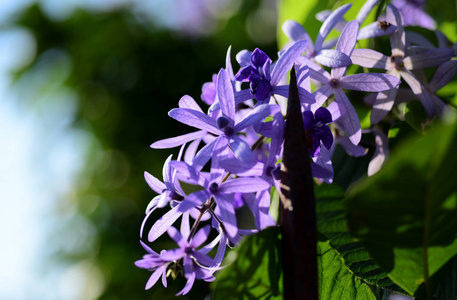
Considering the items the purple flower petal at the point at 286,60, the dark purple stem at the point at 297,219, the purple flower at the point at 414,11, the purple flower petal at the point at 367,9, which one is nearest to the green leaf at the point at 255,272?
the dark purple stem at the point at 297,219

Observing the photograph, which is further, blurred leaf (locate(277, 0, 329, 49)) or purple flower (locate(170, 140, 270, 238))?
blurred leaf (locate(277, 0, 329, 49))

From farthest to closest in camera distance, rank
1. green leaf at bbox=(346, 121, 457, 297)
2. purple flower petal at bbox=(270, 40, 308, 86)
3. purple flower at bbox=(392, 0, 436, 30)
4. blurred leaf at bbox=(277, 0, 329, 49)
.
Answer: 1. purple flower at bbox=(392, 0, 436, 30)
2. blurred leaf at bbox=(277, 0, 329, 49)
3. purple flower petal at bbox=(270, 40, 308, 86)
4. green leaf at bbox=(346, 121, 457, 297)

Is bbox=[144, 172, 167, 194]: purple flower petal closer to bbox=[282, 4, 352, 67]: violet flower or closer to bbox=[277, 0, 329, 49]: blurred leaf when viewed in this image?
bbox=[282, 4, 352, 67]: violet flower

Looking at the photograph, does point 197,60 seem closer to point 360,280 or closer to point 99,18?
point 99,18

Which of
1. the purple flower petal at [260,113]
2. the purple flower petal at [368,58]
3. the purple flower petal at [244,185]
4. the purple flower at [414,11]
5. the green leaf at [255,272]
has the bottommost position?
the green leaf at [255,272]

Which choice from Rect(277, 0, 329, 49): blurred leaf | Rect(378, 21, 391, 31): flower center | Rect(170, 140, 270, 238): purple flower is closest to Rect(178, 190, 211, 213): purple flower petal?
Rect(170, 140, 270, 238): purple flower

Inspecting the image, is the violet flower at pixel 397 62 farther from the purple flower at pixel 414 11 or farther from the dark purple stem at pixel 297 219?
the purple flower at pixel 414 11
